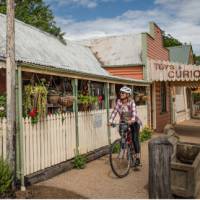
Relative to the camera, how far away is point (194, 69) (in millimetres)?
13891

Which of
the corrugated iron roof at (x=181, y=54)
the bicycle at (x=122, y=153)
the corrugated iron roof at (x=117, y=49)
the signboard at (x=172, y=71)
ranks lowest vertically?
the bicycle at (x=122, y=153)

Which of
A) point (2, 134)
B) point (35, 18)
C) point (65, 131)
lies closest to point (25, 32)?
point (65, 131)

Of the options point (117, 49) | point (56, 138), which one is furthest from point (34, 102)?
point (117, 49)

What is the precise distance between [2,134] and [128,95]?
2.88 m

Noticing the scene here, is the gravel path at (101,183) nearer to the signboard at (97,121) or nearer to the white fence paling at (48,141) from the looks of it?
the white fence paling at (48,141)

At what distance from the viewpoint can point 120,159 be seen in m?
7.24

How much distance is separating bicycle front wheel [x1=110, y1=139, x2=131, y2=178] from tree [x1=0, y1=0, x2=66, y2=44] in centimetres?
1644

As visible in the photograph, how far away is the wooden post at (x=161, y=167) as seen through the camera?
5.36 meters

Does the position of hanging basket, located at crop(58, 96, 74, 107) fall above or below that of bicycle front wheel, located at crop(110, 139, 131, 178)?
above

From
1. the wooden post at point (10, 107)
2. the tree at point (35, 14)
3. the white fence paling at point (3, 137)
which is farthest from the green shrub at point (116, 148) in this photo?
the tree at point (35, 14)

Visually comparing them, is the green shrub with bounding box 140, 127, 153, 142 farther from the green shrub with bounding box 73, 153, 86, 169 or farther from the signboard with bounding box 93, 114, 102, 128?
the green shrub with bounding box 73, 153, 86, 169

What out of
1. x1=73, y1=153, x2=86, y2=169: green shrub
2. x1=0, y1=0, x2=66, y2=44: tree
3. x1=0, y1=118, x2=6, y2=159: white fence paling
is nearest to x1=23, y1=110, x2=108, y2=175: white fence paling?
x1=73, y1=153, x2=86, y2=169: green shrub

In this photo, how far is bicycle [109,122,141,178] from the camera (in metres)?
7.17

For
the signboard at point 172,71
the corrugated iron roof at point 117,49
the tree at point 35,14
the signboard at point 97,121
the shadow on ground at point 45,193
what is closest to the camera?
the shadow on ground at point 45,193
